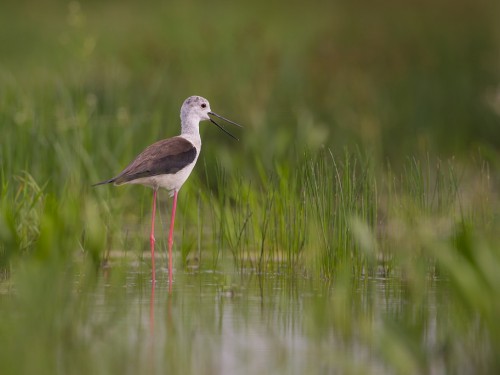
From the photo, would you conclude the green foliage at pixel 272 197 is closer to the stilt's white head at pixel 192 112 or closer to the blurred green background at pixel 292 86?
the blurred green background at pixel 292 86

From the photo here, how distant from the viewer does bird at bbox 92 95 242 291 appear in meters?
8.55

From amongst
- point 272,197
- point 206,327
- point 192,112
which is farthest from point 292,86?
point 206,327

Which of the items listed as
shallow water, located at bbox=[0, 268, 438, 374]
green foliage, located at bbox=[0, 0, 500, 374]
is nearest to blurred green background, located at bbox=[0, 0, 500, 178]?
green foliage, located at bbox=[0, 0, 500, 374]

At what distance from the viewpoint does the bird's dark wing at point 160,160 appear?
28.0 feet

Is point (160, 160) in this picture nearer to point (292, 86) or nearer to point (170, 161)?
point (170, 161)

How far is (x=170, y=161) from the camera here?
875cm

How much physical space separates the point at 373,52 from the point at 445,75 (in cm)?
88

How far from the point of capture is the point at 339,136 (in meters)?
12.5

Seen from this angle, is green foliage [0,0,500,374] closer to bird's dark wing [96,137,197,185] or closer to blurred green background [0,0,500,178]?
blurred green background [0,0,500,178]

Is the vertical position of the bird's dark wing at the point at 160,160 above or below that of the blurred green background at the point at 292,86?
below

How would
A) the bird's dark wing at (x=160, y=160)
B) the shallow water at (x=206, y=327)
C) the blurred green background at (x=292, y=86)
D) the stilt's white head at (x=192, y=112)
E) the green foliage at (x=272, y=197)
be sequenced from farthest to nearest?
the blurred green background at (x=292, y=86) → the stilt's white head at (x=192, y=112) → the bird's dark wing at (x=160, y=160) → the green foliage at (x=272, y=197) → the shallow water at (x=206, y=327)

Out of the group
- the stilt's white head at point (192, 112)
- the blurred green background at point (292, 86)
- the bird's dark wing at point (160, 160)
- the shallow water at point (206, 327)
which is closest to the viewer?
the shallow water at point (206, 327)

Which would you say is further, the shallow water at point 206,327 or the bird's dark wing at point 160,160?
the bird's dark wing at point 160,160

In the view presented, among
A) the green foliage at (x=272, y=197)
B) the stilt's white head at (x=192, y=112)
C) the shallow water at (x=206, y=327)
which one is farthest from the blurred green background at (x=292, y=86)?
the shallow water at (x=206, y=327)
